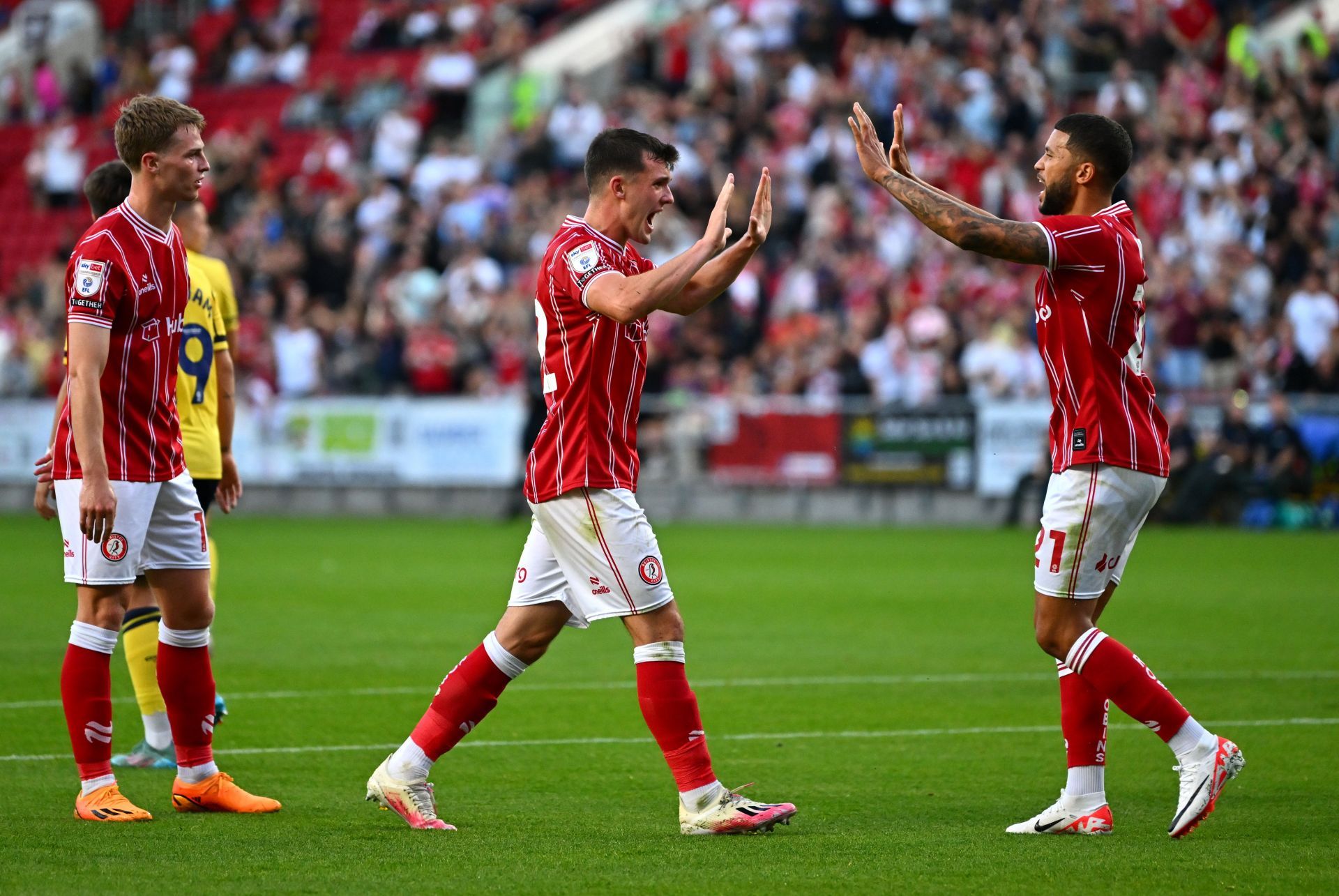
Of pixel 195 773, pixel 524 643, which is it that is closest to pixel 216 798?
pixel 195 773

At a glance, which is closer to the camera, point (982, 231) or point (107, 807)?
point (982, 231)

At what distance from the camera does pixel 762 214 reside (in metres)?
6.40

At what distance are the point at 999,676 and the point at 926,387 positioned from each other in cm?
1357

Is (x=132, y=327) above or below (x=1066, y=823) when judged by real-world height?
above

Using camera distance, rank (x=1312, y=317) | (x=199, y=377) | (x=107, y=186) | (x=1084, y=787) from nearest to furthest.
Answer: (x=1084, y=787), (x=107, y=186), (x=199, y=377), (x=1312, y=317)

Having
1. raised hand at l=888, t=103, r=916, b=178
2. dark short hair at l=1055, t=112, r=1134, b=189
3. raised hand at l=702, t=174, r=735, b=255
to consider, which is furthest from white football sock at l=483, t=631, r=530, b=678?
dark short hair at l=1055, t=112, r=1134, b=189

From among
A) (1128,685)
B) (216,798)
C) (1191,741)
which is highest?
(1128,685)

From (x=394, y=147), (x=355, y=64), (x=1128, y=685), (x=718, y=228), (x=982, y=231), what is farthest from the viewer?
(x=355, y=64)

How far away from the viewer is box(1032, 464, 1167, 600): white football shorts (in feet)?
21.3

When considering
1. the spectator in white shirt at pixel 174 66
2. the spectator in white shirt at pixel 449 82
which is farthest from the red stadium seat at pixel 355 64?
the spectator in white shirt at pixel 174 66

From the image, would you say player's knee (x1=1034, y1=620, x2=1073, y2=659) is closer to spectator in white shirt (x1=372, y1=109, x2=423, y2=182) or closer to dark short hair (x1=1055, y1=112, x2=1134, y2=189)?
dark short hair (x1=1055, y1=112, x2=1134, y2=189)

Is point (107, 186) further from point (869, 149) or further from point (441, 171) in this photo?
point (441, 171)

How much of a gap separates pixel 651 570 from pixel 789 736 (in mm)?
2501

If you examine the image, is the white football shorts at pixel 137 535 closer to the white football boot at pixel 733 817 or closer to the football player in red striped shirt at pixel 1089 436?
the white football boot at pixel 733 817
